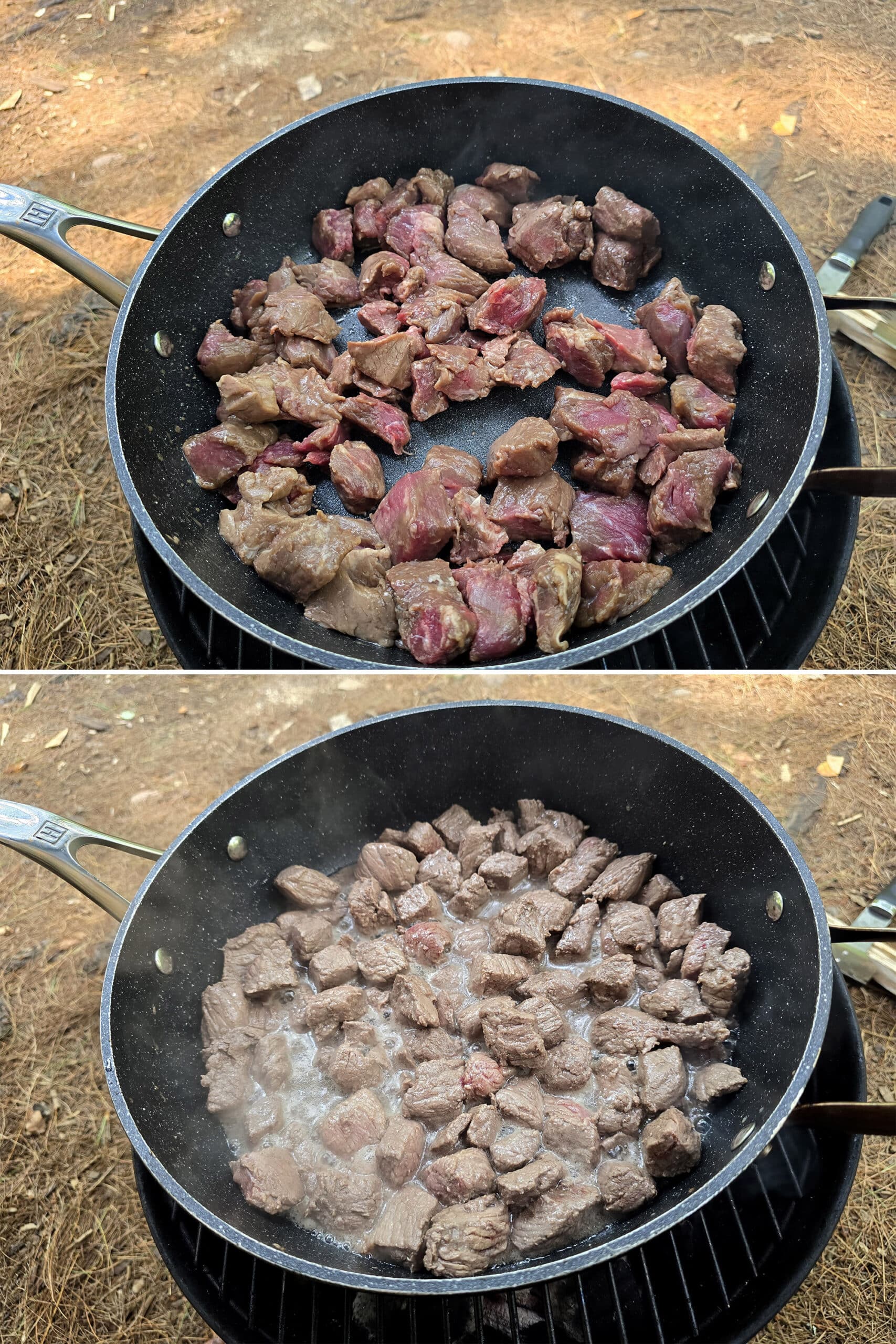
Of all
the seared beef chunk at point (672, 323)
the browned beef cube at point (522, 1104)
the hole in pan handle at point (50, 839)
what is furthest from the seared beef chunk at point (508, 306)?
the browned beef cube at point (522, 1104)

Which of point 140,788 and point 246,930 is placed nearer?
point 246,930

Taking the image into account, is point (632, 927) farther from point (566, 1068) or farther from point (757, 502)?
point (757, 502)

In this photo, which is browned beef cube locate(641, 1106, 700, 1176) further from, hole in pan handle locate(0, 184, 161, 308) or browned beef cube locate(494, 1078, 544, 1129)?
hole in pan handle locate(0, 184, 161, 308)

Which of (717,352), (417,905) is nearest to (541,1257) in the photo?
(417,905)

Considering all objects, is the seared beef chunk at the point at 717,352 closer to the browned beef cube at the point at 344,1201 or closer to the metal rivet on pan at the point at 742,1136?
the metal rivet on pan at the point at 742,1136

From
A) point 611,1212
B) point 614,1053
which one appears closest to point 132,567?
point 614,1053

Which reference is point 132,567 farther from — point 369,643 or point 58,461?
point 369,643

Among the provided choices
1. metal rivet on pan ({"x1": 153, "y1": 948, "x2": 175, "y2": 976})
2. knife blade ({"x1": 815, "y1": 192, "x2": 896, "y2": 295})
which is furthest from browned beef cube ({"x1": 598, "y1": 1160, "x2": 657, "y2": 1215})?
knife blade ({"x1": 815, "y1": 192, "x2": 896, "y2": 295})
